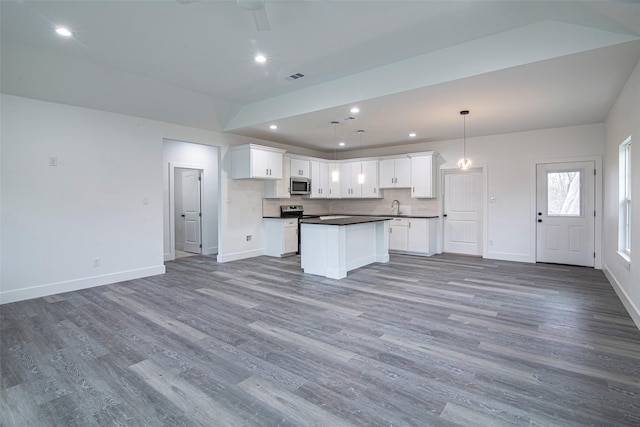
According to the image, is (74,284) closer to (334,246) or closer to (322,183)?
(334,246)

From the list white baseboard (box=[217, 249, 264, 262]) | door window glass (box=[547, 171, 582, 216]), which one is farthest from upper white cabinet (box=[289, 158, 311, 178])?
door window glass (box=[547, 171, 582, 216])

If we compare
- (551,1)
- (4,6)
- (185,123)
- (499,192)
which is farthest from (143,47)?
(499,192)

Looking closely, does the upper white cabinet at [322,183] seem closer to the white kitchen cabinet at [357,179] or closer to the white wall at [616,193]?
the white kitchen cabinet at [357,179]

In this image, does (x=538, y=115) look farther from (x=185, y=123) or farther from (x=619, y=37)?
(x=185, y=123)

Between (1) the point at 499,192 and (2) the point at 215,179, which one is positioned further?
(2) the point at 215,179

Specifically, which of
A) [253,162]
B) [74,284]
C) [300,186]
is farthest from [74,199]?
[300,186]

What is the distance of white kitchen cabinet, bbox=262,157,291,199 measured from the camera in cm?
717

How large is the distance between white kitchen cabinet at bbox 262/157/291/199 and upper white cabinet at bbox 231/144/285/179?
320 millimetres

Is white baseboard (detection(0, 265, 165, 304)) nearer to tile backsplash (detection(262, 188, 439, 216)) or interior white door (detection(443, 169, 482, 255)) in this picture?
tile backsplash (detection(262, 188, 439, 216))

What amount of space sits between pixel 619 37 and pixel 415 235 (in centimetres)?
484

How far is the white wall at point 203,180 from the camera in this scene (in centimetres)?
694

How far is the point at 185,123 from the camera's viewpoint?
227 inches

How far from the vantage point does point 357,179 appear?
816 cm

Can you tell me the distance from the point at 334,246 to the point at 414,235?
9.23ft
